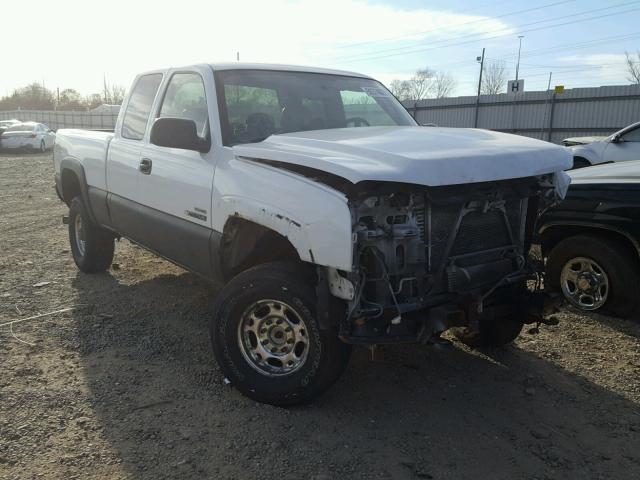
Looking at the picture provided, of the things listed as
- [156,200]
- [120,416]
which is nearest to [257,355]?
[120,416]

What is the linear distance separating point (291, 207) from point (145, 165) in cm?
196

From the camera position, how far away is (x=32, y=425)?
3.23m

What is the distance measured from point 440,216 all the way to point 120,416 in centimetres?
218

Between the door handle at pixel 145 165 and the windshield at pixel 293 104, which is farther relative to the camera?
the door handle at pixel 145 165

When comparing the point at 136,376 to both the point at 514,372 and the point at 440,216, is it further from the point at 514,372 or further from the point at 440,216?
the point at 514,372

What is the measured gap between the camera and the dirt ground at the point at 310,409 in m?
2.91

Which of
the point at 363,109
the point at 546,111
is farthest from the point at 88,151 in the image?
the point at 546,111

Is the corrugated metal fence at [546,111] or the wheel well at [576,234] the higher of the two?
the corrugated metal fence at [546,111]

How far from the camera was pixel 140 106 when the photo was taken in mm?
5148

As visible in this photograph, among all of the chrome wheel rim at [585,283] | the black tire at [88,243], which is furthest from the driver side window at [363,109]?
the black tire at [88,243]

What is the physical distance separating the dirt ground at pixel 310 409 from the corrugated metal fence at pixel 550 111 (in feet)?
50.8

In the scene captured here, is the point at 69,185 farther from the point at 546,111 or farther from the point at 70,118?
the point at 70,118

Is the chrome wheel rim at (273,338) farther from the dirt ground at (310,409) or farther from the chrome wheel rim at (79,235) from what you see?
the chrome wheel rim at (79,235)

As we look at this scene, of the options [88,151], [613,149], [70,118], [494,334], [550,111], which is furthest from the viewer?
[70,118]
